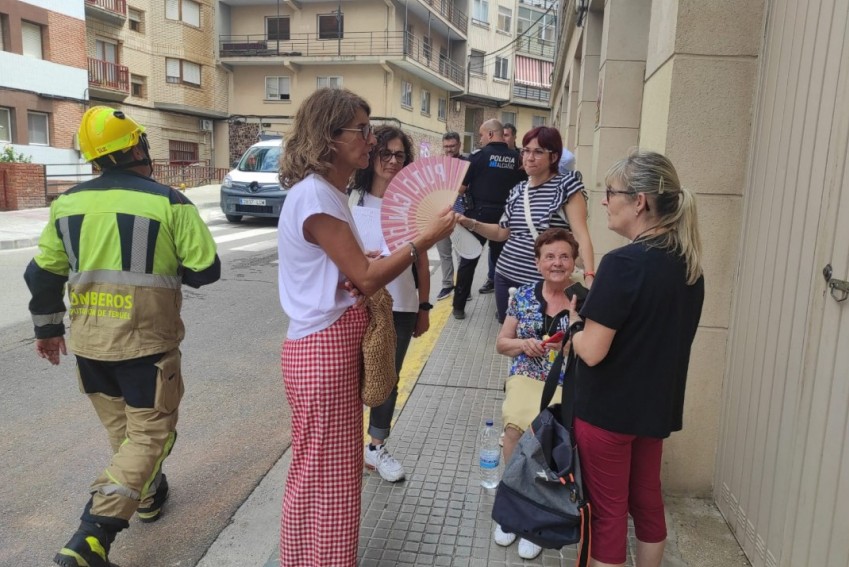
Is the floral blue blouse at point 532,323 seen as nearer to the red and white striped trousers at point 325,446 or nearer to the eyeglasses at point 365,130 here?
the red and white striped trousers at point 325,446

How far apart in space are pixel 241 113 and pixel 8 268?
27.1 meters

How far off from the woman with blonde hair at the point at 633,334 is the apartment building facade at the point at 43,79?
74.8 feet

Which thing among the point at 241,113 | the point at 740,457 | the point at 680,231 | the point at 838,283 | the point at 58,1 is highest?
the point at 58,1

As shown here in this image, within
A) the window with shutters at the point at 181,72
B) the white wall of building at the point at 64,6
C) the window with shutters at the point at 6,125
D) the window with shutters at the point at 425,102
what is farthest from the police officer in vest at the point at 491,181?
the window with shutters at the point at 425,102

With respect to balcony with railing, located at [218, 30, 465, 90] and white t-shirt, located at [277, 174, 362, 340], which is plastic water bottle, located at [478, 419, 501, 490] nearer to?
white t-shirt, located at [277, 174, 362, 340]

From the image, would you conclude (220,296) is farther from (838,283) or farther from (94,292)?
(838,283)

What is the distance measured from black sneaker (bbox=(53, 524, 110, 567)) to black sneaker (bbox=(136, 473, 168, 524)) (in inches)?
21.5

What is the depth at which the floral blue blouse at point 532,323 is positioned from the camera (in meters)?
3.06

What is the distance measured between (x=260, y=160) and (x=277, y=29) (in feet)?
66.7

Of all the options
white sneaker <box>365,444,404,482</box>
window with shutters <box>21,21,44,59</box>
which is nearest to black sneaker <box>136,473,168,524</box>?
white sneaker <box>365,444,404,482</box>

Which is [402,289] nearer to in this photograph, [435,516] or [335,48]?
[435,516]

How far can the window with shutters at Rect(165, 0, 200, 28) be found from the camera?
31.5 m

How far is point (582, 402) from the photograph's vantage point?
7.16ft

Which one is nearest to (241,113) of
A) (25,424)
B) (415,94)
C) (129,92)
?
(129,92)
